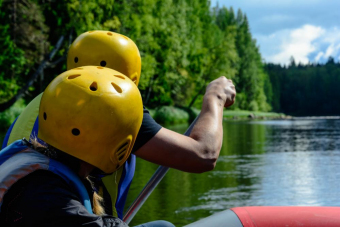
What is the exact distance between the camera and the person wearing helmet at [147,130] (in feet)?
6.72

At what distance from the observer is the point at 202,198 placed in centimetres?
667

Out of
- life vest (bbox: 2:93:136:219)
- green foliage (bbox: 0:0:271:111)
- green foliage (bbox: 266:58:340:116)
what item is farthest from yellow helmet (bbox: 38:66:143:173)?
green foliage (bbox: 266:58:340:116)

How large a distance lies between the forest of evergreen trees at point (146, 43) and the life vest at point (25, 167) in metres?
17.4

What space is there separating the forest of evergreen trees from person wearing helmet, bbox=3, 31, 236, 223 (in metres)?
16.6

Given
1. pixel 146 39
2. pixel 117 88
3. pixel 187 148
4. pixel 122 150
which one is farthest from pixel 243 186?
pixel 146 39

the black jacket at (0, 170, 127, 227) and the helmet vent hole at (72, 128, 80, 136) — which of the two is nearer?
the black jacket at (0, 170, 127, 227)

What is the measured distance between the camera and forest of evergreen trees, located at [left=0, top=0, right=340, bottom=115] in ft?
62.4

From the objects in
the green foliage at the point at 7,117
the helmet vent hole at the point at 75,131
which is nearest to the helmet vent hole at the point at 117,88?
the helmet vent hole at the point at 75,131

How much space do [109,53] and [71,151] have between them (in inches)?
35.1

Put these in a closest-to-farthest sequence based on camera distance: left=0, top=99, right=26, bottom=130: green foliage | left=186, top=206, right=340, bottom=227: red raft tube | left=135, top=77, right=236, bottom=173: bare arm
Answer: left=135, top=77, right=236, bottom=173: bare arm
left=186, top=206, right=340, bottom=227: red raft tube
left=0, top=99, right=26, bottom=130: green foliage

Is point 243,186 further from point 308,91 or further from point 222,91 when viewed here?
point 308,91

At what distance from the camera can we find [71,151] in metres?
1.69

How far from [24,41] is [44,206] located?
61.8 ft

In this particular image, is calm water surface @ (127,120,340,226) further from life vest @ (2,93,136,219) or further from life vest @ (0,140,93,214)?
life vest @ (0,140,93,214)
